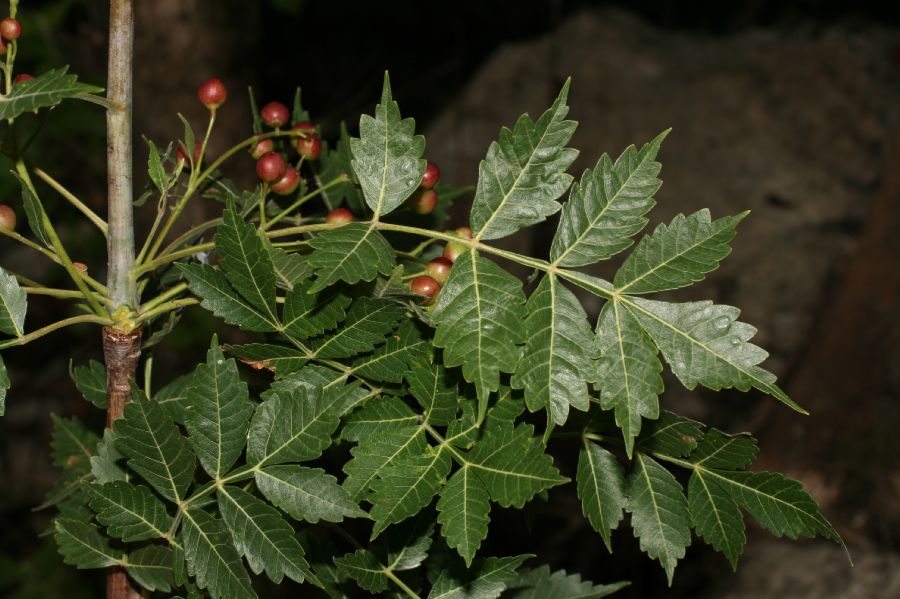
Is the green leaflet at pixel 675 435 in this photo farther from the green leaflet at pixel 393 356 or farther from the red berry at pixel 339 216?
the red berry at pixel 339 216

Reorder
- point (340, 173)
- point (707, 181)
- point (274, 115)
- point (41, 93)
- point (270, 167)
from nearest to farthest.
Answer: point (41, 93) < point (270, 167) < point (274, 115) < point (340, 173) < point (707, 181)

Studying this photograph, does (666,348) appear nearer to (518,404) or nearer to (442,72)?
(518,404)

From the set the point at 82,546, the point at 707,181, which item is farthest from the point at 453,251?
the point at 707,181

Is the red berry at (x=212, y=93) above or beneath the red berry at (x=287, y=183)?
above

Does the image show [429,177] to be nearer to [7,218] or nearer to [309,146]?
[309,146]

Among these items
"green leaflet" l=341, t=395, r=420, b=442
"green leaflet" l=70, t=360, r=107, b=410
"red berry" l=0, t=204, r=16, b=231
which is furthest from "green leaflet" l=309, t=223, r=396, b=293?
"green leaflet" l=70, t=360, r=107, b=410

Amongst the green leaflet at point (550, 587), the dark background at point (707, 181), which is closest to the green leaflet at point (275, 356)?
the green leaflet at point (550, 587)

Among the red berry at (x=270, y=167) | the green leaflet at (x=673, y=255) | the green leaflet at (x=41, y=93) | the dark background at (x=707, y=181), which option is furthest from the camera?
the dark background at (x=707, y=181)
